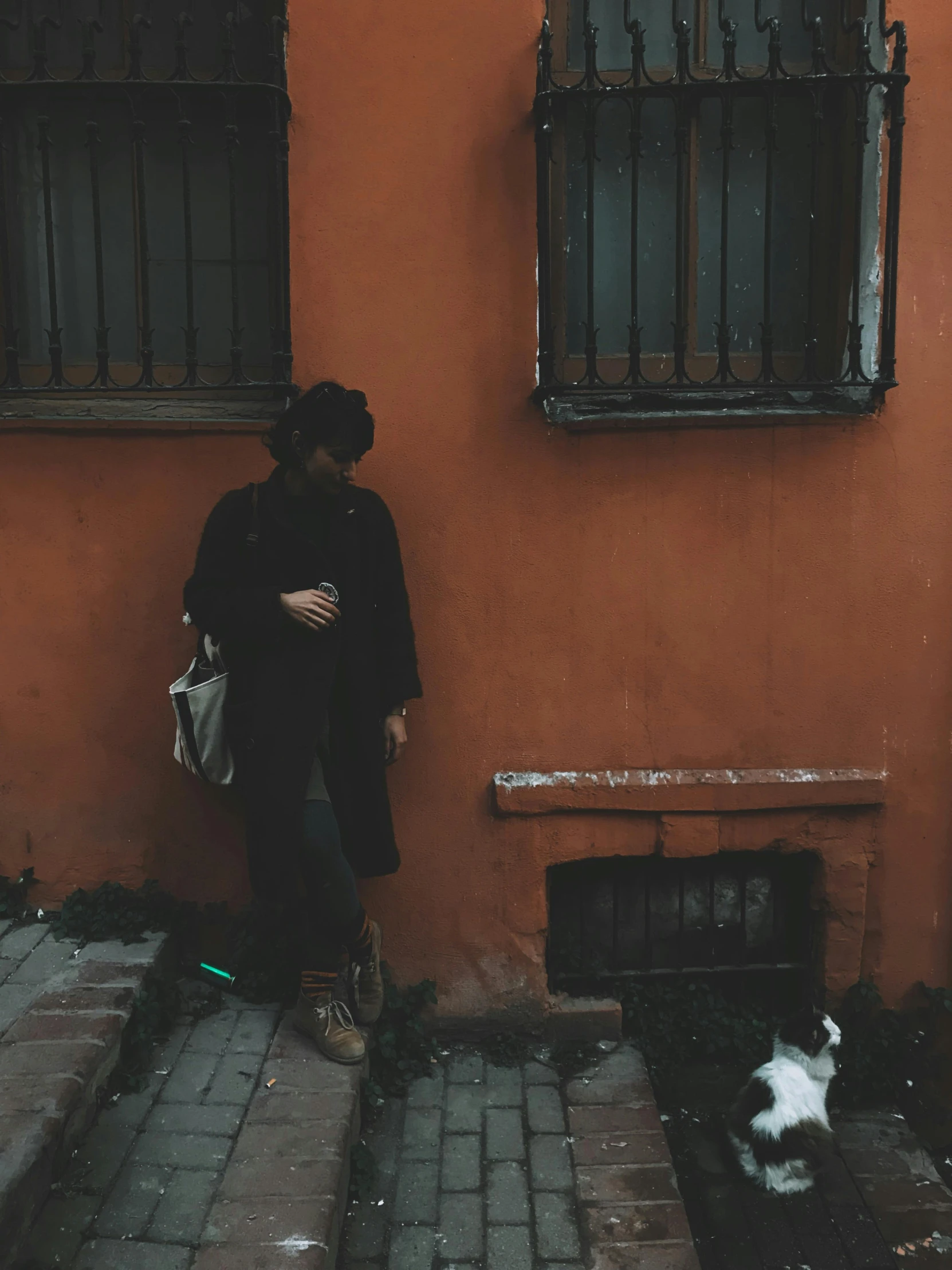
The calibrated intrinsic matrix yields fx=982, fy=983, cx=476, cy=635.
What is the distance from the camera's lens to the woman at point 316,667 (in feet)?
9.72

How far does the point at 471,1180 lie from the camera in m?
3.00

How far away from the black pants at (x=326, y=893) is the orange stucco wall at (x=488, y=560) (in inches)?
16.4

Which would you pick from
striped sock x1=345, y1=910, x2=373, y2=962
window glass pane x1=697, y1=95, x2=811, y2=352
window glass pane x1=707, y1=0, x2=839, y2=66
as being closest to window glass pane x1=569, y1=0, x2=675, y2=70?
window glass pane x1=707, y1=0, x2=839, y2=66

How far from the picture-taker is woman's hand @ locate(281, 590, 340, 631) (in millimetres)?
2955

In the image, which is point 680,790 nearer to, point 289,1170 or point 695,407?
point 695,407

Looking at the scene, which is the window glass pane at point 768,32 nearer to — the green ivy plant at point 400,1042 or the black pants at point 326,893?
the black pants at point 326,893

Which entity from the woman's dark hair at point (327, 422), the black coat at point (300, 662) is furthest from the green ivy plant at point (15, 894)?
the woman's dark hair at point (327, 422)

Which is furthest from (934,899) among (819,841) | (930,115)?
(930,115)

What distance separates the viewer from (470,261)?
3.38m

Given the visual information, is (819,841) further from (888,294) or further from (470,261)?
(470,261)

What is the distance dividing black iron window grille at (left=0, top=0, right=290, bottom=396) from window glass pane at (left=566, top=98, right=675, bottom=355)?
1.04 metres

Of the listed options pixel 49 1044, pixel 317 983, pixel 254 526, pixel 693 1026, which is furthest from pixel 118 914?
pixel 693 1026

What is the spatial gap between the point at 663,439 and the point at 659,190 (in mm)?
945

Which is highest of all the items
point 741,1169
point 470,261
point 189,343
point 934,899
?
point 470,261
